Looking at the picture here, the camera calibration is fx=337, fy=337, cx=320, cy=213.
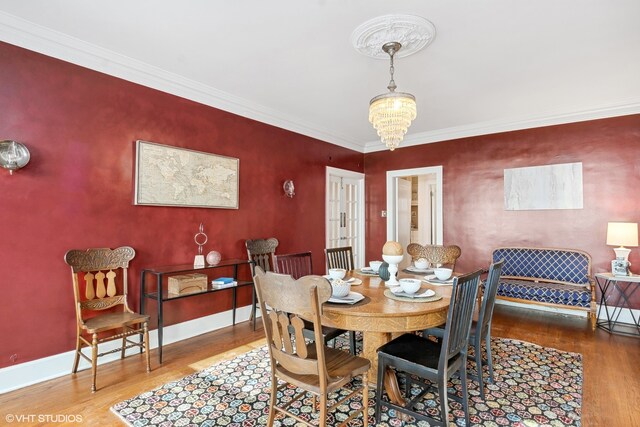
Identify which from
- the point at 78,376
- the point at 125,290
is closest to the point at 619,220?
the point at 125,290

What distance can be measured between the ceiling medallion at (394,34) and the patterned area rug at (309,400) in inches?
105

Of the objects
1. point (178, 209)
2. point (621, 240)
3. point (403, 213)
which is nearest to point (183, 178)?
point (178, 209)

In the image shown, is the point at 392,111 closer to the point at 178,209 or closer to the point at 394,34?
the point at 394,34

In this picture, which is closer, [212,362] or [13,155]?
[13,155]

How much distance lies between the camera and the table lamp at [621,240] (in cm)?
383

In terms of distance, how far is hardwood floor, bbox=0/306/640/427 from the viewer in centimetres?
219

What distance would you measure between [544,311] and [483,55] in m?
3.60

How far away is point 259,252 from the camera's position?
13.7 feet

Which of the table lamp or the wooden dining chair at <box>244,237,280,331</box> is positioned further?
the wooden dining chair at <box>244,237,280,331</box>

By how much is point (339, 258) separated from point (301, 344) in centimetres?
180

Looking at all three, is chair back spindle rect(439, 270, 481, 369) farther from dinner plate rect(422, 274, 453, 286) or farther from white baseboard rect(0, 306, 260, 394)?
white baseboard rect(0, 306, 260, 394)

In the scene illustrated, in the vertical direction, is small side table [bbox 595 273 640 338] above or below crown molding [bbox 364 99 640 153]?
below

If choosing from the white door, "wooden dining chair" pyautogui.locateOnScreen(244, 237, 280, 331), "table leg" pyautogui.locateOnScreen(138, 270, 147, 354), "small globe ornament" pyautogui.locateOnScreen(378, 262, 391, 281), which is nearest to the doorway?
the white door

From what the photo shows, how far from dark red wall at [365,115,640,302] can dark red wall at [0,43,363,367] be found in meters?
3.33
